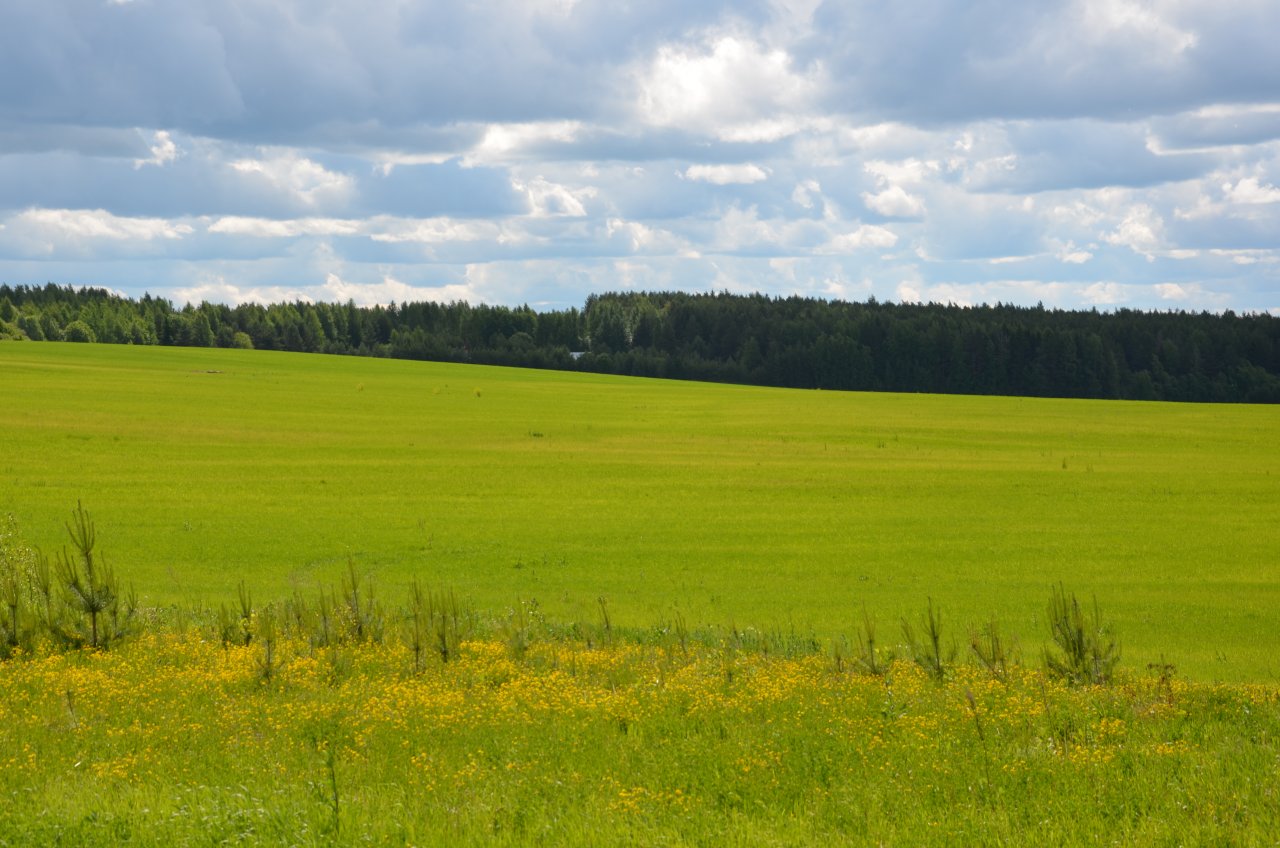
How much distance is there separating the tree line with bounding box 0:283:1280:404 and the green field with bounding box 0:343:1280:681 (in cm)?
7444

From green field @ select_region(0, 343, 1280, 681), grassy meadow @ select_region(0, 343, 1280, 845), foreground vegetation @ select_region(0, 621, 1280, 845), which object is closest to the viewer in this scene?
foreground vegetation @ select_region(0, 621, 1280, 845)

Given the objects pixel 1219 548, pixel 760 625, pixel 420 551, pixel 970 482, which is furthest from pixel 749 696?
pixel 970 482

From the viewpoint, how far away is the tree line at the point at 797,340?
149 metres

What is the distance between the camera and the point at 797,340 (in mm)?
165500

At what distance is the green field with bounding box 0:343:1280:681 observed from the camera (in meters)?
24.4

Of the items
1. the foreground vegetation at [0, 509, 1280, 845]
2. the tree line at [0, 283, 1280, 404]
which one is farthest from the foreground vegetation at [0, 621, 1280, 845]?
the tree line at [0, 283, 1280, 404]

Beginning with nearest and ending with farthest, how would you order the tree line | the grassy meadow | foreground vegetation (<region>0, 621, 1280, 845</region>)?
foreground vegetation (<region>0, 621, 1280, 845</region>) < the grassy meadow < the tree line

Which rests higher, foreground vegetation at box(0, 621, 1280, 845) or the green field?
foreground vegetation at box(0, 621, 1280, 845)

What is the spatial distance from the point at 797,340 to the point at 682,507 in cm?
13017

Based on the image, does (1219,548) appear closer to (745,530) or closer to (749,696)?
(745,530)

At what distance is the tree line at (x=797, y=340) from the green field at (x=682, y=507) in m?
74.4

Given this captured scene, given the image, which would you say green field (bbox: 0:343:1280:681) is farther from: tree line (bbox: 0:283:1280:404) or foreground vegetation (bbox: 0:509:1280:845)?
tree line (bbox: 0:283:1280:404)

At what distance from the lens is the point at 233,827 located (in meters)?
8.75

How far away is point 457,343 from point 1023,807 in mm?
177129
